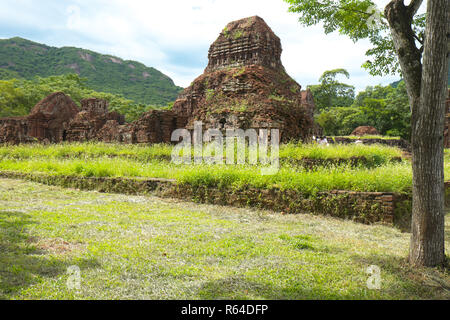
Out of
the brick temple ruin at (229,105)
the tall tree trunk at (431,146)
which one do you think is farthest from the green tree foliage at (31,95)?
the tall tree trunk at (431,146)

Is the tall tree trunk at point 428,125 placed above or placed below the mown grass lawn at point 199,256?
above

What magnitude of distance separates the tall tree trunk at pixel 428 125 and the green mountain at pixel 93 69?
58614 millimetres

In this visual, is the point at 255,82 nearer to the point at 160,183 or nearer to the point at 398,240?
the point at 160,183

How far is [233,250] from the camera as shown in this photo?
3.41m

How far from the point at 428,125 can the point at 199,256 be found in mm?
2603

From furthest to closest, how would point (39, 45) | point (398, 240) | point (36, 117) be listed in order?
point (39, 45) → point (36, 117) → point (398, 240)

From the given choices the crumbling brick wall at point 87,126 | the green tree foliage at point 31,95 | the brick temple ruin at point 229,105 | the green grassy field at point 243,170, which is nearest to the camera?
the green grassy field at point 243,170

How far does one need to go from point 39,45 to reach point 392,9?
8903cm

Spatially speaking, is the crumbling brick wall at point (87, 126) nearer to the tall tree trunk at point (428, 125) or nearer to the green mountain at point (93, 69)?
the tall tree trunk at point (428, 125)

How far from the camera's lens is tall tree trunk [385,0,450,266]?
115 inches

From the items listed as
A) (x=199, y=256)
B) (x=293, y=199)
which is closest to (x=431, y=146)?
(x=199, y=256)

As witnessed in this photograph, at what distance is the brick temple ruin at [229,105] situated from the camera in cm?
1162
